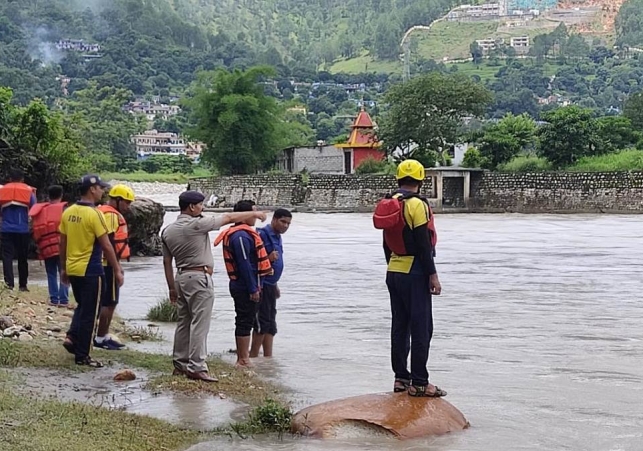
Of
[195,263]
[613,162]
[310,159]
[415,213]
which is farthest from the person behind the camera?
[310,159]

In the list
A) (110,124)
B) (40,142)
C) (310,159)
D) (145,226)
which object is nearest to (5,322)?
(145,226)

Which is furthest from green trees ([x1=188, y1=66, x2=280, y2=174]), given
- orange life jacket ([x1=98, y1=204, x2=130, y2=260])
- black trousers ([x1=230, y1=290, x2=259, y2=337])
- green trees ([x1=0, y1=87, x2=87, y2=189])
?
black trousers ([x1=230, y1=290, x2=259, y2=337])

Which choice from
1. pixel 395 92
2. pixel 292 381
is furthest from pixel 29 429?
pixel 395 92

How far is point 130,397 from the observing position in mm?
8164

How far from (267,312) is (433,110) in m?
54.0

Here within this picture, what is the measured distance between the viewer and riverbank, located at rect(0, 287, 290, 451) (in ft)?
21.6

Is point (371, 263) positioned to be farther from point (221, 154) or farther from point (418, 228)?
point (221, 154)

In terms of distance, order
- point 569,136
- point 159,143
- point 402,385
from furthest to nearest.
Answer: point 159,143
point 569,136
point 402,385

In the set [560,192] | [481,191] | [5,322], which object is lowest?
[481,191]

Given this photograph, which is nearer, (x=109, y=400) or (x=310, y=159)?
(x=109, y=400)

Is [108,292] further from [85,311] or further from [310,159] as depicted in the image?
[310,159]

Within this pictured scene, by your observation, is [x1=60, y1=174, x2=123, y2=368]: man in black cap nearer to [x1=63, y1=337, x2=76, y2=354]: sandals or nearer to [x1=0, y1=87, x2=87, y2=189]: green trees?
[x1=63, y1=337, x2=76, y2=354]: sandals

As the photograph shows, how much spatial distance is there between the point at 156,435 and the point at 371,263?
18.7 m

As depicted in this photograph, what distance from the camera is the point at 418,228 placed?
25.1 feet
